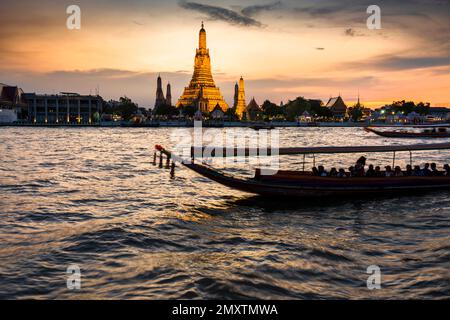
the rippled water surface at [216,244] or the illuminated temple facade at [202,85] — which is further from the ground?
the illuminated temple facade at [202,85]

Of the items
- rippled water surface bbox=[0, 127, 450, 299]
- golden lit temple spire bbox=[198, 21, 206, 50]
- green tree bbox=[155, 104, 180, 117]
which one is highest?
golden lit temple spire bbox=[198, 21, 206, 50]

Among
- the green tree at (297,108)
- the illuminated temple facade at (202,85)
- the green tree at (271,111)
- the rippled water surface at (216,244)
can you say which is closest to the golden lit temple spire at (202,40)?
the illuminated temple facade at (202,85)

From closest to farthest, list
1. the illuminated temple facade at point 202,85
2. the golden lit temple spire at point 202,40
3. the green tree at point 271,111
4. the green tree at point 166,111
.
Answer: the green tree at point 166,111 < the green tree at point 271,111 < the illuminated temple facade at point 202,85 < the golden lit temple spire at point 202,40

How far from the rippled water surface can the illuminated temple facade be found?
16283 centimetres

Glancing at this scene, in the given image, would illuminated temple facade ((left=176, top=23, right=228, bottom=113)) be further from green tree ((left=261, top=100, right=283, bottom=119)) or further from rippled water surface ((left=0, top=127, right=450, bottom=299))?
rippled water surface ((left=0, top=127, right=450, bottom=299))

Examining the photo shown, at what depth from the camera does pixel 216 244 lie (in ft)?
41.8

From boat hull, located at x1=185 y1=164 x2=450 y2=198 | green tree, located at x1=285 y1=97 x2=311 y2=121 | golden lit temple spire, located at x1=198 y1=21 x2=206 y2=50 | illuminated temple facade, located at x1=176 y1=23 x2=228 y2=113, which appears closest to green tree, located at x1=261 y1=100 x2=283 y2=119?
green tree, located at x1=285 y1=97 x2=311 y2=121

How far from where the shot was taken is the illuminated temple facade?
600ft

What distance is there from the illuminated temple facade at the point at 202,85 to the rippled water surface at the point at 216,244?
162834mm

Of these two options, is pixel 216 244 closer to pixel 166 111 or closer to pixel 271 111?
pixel 166 111

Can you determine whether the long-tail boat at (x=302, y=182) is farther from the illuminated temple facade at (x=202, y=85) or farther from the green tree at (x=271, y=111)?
the illuminated temple facade at (x=202, y=85)

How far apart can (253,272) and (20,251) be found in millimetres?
7172

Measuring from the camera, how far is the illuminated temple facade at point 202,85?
18288 cm

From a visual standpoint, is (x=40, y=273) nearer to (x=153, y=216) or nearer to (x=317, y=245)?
(x=153, y=216)
